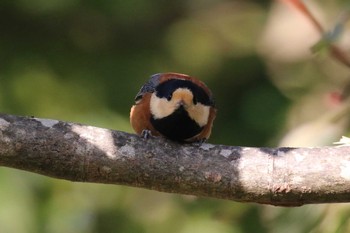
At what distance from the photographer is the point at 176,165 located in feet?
8.55

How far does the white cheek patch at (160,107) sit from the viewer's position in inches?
120

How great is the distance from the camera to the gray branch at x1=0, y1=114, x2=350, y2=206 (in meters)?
2.52

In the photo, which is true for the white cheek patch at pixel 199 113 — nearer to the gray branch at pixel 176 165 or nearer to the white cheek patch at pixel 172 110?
the white cheek patch at pixel 172 110

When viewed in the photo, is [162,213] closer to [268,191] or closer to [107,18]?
[107,18]

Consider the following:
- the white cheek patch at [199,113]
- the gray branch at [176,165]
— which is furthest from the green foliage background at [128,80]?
the gray branch at [176,165]

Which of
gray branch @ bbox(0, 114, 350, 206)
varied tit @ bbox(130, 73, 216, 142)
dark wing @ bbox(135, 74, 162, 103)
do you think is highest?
dark wing @ bbox(135, 74, 162, 103)

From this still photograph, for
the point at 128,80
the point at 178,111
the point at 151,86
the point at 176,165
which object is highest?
the point at 128,80

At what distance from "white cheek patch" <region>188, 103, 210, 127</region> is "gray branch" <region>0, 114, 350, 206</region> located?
40cm

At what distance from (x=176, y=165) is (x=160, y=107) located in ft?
1.79

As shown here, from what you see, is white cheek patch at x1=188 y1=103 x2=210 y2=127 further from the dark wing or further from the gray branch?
the gray branch

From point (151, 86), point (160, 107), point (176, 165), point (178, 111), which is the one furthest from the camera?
point (151, 86)

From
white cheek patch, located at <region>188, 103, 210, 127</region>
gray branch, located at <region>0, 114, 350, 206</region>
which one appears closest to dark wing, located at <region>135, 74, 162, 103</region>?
white cheek patch, located at <region>188, 103, 210, 127</region>

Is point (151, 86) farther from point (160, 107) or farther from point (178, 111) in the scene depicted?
point (178, 111)

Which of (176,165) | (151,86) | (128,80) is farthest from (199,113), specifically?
(128,80)
